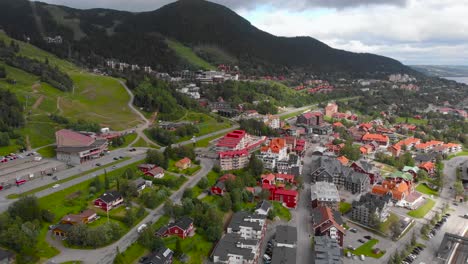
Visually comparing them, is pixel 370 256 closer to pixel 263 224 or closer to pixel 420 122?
pixel 263 224

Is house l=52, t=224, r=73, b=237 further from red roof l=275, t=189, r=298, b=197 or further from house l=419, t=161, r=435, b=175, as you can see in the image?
house l=419, t=161, r=435, b=175

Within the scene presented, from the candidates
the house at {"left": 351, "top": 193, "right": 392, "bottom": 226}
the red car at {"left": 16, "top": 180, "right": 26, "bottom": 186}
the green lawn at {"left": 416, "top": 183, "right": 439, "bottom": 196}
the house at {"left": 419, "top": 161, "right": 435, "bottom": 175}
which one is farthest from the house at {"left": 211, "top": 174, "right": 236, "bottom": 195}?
the house at {"left": 419, "top": 161, "right": 435, "bottom": 175}

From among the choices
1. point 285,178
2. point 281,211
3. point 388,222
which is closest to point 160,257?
point 281,211

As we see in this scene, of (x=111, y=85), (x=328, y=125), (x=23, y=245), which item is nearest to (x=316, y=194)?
(x=23, y=245)

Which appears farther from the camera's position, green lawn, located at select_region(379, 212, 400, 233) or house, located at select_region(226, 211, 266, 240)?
green lawn, located at select_region(379, 212, 400, 233)

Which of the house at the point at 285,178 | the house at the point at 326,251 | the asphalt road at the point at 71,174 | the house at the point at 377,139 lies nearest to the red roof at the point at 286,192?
the house at the point at 285,178

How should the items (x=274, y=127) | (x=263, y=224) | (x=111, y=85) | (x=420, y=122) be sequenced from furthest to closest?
(x=420, y=122)
(x=111, y=85)
(x=274, y=127)
(x=263, y=224)
